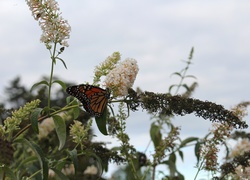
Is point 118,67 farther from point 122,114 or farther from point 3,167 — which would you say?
point 3,167

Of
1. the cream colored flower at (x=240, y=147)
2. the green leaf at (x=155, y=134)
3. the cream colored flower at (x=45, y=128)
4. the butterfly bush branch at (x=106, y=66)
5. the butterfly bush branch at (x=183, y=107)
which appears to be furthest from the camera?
the cream colored flower at (x=45, y=128)

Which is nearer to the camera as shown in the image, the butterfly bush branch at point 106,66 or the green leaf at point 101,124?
the green leaf at point 101,124

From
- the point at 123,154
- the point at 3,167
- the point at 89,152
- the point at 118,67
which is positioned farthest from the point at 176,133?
the point at 3,167

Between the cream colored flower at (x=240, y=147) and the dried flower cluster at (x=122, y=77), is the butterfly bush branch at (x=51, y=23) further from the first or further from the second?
the cream colored flower at (x=240, y=147)

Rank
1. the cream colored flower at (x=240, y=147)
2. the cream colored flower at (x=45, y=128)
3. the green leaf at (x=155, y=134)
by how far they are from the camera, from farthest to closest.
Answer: the cream colored flower at (x=45, y=128) < the green leaf at (x=155, y=134) < the cream colored flower at (x=240, y=147)

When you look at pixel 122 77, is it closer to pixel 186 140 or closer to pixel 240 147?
pixel 186 140

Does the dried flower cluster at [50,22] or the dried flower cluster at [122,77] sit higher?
the dried flower cluster at [50,22]

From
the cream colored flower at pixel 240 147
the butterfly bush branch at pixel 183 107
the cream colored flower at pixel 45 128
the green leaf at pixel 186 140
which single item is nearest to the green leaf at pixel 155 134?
the green leaf at pixel 186 140
